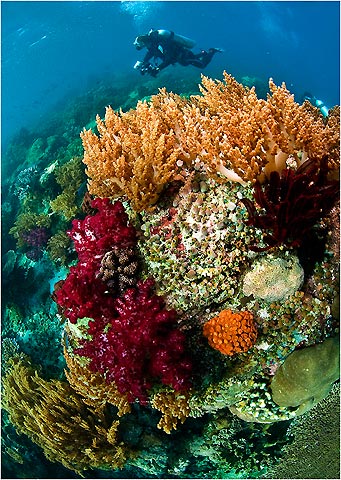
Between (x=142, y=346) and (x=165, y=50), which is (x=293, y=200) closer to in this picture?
(x=142, y=346)

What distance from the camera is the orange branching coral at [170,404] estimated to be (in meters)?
4.05

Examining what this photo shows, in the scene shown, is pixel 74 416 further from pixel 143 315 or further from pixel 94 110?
pixel 94 110

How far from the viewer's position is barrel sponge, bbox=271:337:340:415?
3.77 metres

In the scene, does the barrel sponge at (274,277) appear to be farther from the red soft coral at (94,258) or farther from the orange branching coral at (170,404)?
the orange branching coral at (170,404)

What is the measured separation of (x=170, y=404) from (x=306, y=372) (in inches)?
59.0

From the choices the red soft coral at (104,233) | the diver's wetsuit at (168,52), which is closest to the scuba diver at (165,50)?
the diver's wetsuit at (168,52)

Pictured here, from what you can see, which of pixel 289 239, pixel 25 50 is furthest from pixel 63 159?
pixel 25 50

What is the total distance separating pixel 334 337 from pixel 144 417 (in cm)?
266

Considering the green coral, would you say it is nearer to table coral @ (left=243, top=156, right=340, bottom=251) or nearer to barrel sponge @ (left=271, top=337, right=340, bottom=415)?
table coral @ (left=243, top=156, right=340, bottom=251)

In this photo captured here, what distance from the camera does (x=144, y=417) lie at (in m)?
4.88

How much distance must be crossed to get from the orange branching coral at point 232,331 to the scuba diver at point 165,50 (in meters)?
12.1

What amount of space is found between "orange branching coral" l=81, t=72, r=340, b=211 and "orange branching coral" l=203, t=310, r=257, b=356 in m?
1.37

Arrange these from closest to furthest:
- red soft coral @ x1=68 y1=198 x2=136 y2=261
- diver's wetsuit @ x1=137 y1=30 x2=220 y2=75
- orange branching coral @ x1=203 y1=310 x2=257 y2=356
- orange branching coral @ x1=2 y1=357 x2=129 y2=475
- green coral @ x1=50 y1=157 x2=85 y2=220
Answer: orange branching coral @ x1=203 y1=310 x2=257 y2=356 → red soft coral @ x1=68 y1=198 x2=136 y2=261 → orange branching coral @ x1=2 y1=357 x2=129 y2=475 → green coral @ x1=50 y1=157 x2=85 y2=220 → diver's wetsuit @ x1=137 y1=30 x2=220 y2=75

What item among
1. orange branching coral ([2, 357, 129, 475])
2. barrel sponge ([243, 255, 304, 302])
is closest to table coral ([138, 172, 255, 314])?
barrel sponge ([243, 255, 304, 302])
